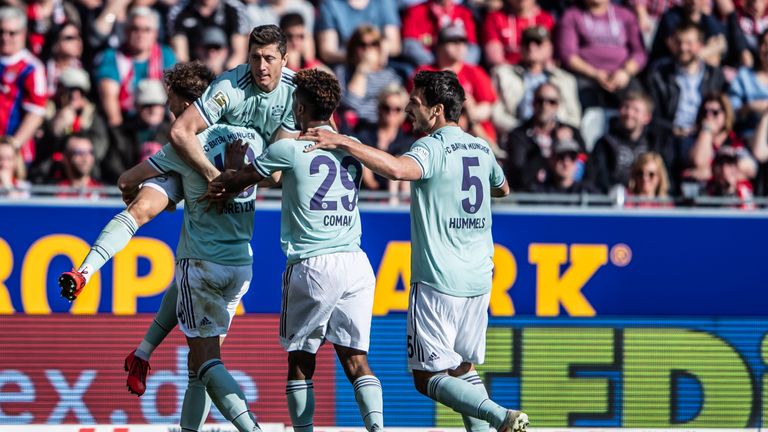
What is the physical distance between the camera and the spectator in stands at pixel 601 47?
44.7ft

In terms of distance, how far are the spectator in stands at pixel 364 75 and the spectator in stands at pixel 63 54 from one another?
2661mm

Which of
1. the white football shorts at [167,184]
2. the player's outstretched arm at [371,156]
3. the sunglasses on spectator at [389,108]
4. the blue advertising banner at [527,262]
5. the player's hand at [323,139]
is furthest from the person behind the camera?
the sunglasses on spectator at [389,108]

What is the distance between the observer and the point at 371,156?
7.21 metres

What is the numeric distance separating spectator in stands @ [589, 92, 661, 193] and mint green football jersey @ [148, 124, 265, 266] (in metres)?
5.23

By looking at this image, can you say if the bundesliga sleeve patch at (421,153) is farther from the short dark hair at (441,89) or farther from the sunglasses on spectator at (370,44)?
the sunglasses on spectator at (370,44)

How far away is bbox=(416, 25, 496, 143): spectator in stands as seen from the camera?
13.0m

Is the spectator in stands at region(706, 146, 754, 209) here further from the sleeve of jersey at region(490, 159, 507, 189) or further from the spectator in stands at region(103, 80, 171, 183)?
the spectator in stands at region(103, 80, 171, 183)

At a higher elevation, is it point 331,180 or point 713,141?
point 713,141

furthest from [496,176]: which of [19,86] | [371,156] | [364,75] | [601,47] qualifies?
[601,47]

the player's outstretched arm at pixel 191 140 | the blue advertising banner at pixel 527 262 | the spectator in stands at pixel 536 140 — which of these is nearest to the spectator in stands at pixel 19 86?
the blue advertising banner at pixel 527 262

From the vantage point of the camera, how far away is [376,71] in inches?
505

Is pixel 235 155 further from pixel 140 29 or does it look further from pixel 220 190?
pixel 140 29

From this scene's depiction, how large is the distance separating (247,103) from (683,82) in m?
7.20

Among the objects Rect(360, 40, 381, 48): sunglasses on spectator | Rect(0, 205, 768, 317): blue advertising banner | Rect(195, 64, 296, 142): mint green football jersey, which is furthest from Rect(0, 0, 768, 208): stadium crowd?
Rect(195, 64, 296, 142): mint green football jersey
